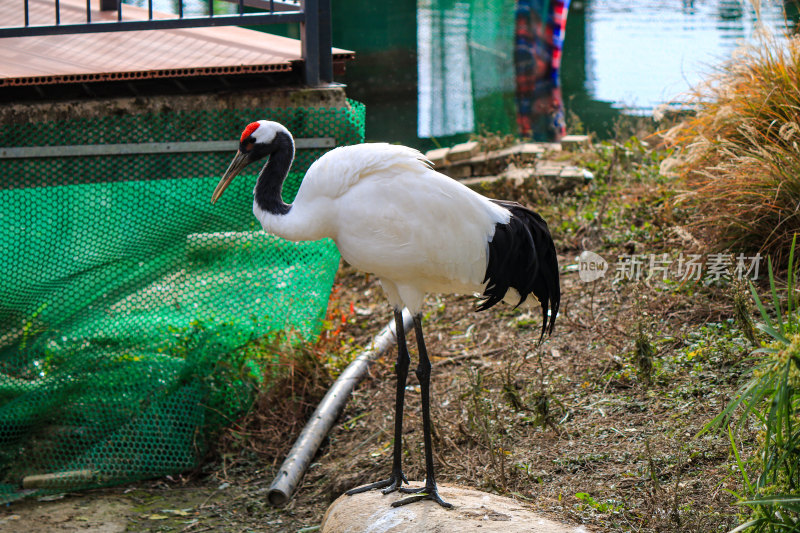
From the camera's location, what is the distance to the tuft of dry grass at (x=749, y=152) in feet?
15.8

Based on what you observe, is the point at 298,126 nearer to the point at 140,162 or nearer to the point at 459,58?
the point at 140,162

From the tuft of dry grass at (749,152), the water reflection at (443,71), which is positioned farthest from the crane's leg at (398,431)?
the water reflection at (443,71)

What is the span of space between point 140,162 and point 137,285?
2.00 ft

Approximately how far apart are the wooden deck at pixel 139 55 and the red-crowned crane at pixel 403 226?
0.86 metres

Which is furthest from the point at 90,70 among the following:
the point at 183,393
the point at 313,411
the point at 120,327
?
the point at 313,411

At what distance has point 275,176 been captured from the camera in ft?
12.3

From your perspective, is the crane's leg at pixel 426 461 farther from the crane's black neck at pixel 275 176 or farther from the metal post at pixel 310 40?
the metal post at pixel 310 40

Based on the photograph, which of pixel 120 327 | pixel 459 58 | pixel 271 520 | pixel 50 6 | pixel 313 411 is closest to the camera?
pixel 271 520

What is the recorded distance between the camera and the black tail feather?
3680 mm

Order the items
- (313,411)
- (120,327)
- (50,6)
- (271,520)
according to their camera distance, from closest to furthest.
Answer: (271,520) < (120,327) < (313,411) < (50,6)

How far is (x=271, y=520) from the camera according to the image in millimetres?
4098

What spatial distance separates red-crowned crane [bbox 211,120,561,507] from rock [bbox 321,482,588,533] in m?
0.07

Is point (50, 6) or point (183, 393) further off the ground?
point (50, 6)

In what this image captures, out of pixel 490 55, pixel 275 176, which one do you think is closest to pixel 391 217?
pixel 275 176
